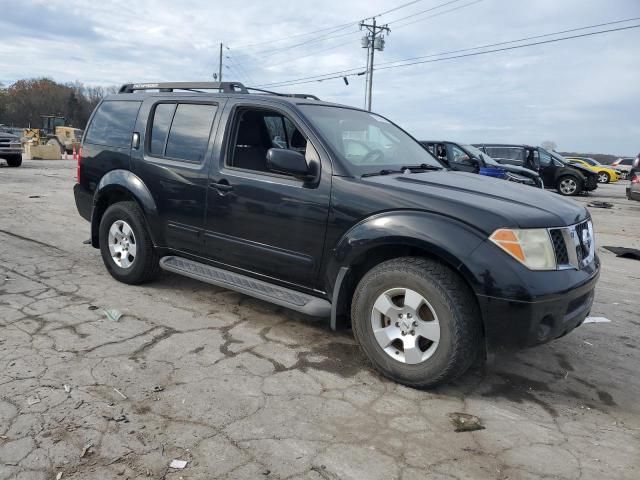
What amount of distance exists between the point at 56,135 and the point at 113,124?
37.3 m

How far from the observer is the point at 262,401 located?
3.05m

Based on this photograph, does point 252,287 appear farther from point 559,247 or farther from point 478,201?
point 559,247

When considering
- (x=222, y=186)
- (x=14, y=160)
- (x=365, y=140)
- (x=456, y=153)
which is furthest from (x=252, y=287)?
(x=14, y=160)

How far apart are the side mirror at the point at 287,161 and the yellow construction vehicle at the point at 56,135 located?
29.5m

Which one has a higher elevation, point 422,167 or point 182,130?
point 182,130

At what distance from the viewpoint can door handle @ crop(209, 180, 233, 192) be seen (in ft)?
13.6

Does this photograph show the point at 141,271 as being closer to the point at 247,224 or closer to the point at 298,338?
the point at 247,224

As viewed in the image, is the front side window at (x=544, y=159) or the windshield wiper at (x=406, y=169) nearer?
the windshield wiper at (x=406, y=169)

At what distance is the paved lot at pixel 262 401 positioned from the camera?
251 centimetres

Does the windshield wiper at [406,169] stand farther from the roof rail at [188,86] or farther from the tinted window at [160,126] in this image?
the tinted window at [160,126]

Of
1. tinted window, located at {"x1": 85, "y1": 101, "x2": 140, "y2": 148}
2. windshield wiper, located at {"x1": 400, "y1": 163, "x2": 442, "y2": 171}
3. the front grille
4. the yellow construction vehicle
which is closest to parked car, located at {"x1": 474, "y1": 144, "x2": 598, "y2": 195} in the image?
windshield wiper, located at {"x1": 400, "y1": 163, "x2": 442, "y2": 171}

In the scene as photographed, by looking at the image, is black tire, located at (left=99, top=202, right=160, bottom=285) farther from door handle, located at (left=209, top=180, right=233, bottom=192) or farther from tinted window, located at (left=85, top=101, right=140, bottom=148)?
door handle, located at (left=209, top=180, right=233, bottom=192)

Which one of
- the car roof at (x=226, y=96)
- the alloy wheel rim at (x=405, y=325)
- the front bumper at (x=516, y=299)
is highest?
the car roof at (x=226, y=96)

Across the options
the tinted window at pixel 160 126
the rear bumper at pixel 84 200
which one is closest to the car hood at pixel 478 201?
the tinted window at pixel 160 126
